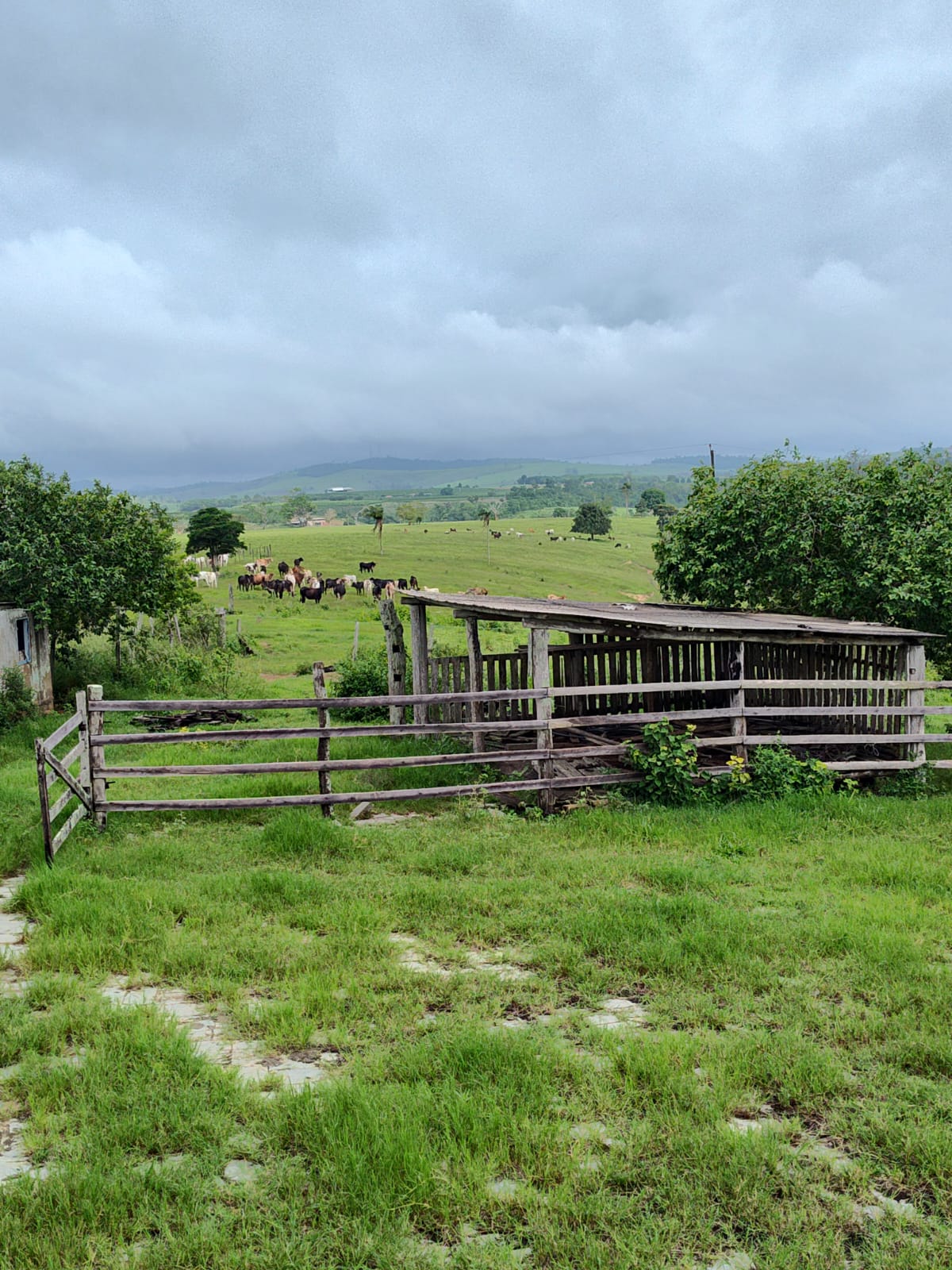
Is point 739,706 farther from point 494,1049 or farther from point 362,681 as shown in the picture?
point 362,681

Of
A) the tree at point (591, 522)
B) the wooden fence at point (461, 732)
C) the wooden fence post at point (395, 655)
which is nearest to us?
the wooden fence at point (461, 732)

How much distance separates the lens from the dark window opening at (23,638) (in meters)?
18.2

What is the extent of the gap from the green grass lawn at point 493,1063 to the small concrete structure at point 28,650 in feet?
33.6

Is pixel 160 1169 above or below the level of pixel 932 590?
below

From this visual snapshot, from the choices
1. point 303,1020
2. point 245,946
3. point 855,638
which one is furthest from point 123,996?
point 855,638

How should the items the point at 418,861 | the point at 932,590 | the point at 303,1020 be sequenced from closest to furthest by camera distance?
the point at 303,1020 → the point at 418,861 → the point at 932,590

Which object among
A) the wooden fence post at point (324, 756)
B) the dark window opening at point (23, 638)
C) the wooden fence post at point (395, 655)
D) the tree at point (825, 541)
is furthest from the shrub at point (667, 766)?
the dark window opening at point (23, 638)

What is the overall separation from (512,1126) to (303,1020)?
1.66m

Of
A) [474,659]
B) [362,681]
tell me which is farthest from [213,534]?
[474,659]

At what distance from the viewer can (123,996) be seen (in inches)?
236

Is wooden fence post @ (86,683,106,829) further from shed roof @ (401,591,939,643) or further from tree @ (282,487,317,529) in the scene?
tree @ (282,487,317,529)

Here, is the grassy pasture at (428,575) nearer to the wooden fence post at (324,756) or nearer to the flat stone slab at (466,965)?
the wooden fence post at (324,756)

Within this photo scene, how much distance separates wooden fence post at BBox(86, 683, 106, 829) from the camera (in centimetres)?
984

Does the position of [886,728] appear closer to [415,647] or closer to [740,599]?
[740,599]
